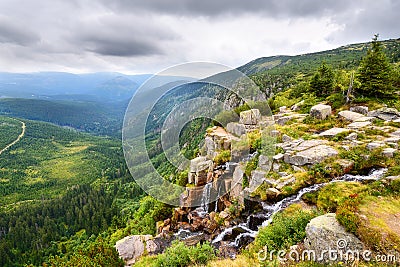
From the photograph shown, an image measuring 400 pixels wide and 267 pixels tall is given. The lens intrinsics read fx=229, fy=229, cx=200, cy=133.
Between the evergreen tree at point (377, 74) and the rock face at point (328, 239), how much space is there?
23.8 meters

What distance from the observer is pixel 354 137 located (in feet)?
59.6

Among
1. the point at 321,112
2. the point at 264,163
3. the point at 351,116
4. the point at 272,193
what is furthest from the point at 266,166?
the point at 351,116

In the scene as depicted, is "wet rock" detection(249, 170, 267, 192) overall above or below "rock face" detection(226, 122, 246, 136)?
below

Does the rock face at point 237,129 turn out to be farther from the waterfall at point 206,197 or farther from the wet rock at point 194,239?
the wet rock at point 194,239

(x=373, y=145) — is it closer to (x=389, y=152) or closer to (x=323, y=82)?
(x=389, y=152)

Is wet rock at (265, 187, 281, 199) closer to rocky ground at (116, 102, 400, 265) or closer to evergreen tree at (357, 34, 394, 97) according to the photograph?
rocky ground at (116, 102, 400, 265)

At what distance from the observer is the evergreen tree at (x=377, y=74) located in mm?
25750

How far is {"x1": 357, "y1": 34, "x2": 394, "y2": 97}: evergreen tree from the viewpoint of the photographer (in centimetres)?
2575

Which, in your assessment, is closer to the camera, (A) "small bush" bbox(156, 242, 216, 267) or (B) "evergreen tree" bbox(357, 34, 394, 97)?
(A) "small bush" bbox(156, 242, 216, 267)

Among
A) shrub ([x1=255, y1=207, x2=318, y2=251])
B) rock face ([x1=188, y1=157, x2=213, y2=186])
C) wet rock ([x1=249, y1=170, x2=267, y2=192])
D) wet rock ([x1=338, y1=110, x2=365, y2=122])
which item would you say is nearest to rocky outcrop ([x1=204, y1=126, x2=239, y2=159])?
rock face ([x1=188, y1=157, x2=213, y2=186])

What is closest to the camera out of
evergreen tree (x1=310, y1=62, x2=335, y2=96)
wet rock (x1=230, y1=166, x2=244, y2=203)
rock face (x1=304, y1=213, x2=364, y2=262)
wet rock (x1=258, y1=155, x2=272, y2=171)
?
rock face (x1=304, y1=213, x2=364, y2=262)

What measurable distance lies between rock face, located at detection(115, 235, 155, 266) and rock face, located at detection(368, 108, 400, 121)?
23631 mm

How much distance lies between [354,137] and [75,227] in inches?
3347

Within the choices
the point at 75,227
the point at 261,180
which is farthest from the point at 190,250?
the point at 75,227
